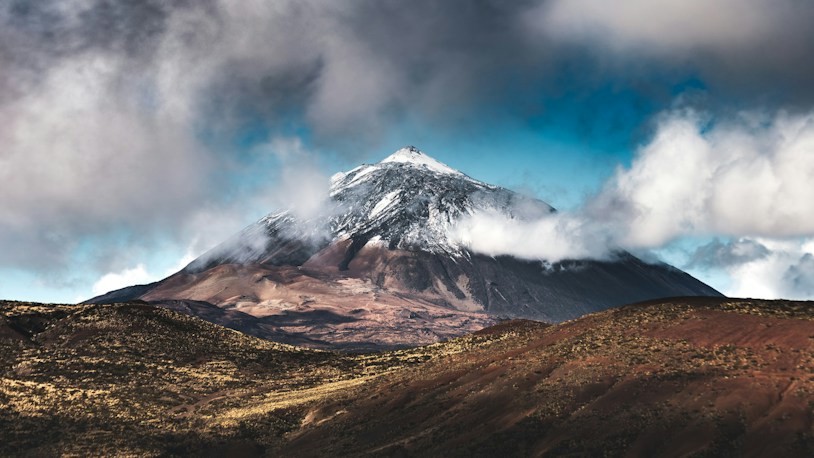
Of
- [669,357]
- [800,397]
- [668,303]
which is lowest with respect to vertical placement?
[800,397]

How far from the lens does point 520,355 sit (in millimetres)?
99438

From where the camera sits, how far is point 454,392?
9244cm

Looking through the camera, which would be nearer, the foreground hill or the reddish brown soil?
the reddish brown soil

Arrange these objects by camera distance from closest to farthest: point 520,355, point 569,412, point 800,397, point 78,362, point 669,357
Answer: point 800,397 → point 569,412 → point 669,357 → point 520,355 → point 78,362

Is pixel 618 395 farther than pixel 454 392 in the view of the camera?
No

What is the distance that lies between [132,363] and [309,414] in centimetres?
3931

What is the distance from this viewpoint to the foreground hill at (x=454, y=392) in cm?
6912

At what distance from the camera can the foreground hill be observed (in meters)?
69.1

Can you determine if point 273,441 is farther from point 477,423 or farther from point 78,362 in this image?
point 78,362

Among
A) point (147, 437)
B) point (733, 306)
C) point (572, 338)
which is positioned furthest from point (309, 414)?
point (733, 306)

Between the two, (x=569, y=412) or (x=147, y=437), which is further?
(x=147, y=437)

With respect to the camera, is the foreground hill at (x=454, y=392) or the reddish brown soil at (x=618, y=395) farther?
the foreground hill at (x=454, y=392)

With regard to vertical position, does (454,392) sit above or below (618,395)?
above

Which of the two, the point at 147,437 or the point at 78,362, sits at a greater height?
the point at 78,362
